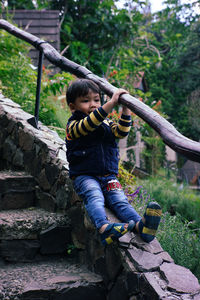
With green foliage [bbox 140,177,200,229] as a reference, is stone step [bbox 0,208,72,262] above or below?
above

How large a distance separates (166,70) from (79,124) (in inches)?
731

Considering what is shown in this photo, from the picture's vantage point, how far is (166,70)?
→ 19.4 meters

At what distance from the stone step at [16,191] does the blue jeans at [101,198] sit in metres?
0.82

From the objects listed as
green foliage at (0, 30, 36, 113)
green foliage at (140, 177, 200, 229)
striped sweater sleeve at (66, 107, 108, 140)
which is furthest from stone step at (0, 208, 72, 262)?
green foliage at (140, 177, 200, 229)

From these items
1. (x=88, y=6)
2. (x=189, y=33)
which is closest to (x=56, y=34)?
(x=88, y=6)

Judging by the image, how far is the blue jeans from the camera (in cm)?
179

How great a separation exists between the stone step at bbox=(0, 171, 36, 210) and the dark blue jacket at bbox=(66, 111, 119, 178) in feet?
2.66

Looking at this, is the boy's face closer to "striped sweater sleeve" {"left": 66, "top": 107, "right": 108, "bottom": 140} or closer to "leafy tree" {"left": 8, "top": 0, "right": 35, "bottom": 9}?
"striped sweater sleeve" {"left": 66, "top": 107, "right": 108, "bottom": 140}

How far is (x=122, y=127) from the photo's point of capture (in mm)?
2016

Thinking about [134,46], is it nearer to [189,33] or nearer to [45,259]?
[45,259]

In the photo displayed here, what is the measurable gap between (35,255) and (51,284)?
17.1 inches

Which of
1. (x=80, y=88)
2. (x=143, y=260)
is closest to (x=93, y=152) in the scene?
(x=80, y=88)

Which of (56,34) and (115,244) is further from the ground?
(56,34)

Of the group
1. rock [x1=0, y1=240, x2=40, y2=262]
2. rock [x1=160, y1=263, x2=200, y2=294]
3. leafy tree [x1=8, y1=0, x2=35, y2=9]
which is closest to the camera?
rock [x1=160, y1=263, x2=200, y2=294]
